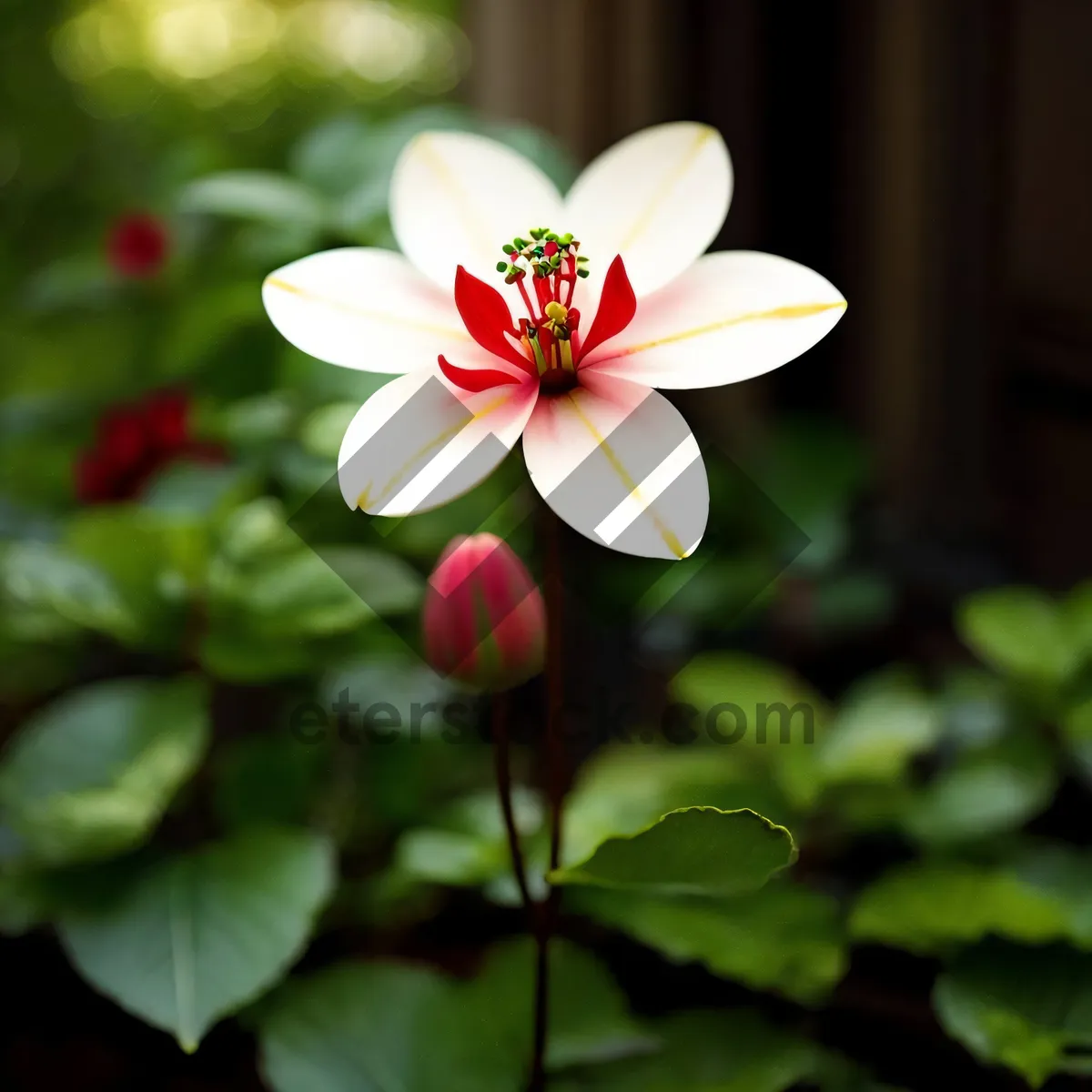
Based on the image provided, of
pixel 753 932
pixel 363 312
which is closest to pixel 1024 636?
pixel 753 932

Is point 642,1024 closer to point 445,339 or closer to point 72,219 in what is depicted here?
point 445,339

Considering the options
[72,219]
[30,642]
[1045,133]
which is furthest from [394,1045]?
[72,219]

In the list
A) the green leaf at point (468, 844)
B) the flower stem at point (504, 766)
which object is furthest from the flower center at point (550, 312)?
the green leaf at point (468, 844)

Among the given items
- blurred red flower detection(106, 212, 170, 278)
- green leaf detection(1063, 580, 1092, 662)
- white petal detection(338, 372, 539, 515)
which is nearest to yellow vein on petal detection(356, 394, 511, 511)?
white petal detection(338, 372, 539, 515)

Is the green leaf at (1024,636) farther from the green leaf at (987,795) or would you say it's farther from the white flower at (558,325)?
the white flower at (558,325)

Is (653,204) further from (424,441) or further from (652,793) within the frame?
(652,793)

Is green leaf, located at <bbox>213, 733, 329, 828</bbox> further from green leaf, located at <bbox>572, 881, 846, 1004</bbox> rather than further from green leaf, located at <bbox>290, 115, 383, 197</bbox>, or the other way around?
green leaf, located at <bbox>290, 115, 383, 197</bbox>

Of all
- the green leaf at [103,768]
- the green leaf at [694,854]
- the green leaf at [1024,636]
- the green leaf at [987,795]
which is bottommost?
the green leaf at [987,795]
